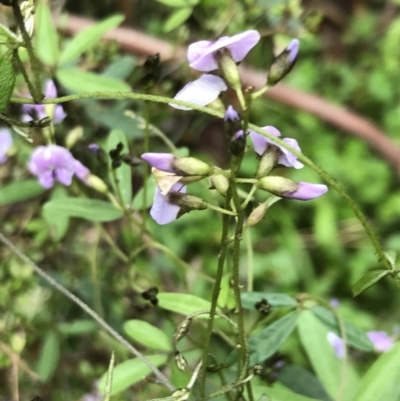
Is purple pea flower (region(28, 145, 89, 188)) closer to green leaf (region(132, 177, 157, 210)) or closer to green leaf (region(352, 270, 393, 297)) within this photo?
green leaf (region(132, 177, 157, 210))

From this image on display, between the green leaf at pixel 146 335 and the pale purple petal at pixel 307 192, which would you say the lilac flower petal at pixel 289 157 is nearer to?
the pale purple petal at pixel 307 192

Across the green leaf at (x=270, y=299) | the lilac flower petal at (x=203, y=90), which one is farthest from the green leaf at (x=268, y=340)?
the lilac flower petal at (x=203, y=90)

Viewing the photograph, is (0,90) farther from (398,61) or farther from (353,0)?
(353,0)

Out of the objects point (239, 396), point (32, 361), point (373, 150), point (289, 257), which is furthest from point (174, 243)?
point (239, 396)

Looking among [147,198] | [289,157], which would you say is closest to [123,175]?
[147,198]

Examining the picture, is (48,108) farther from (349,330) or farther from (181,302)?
(349,330)
